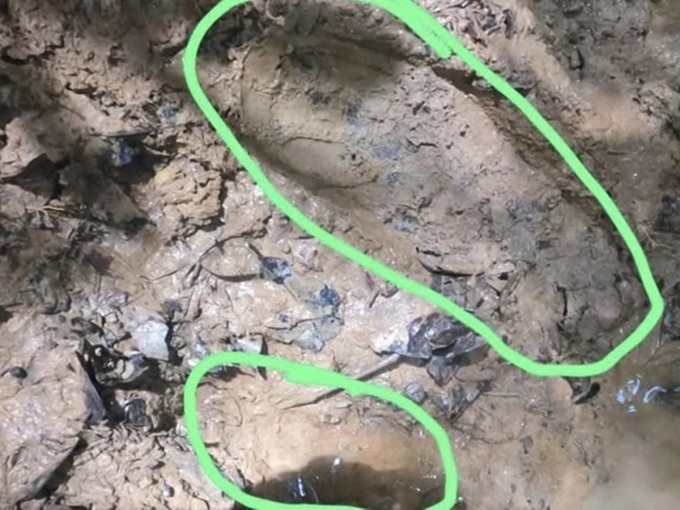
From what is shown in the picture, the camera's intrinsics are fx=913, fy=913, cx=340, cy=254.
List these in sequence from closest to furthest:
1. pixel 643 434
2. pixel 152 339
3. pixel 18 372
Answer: pixel 18 372 < pixel 152 339 < pixel 643 434

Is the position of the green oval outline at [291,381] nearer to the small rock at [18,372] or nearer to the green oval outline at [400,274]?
the green oval outline at [400,274]

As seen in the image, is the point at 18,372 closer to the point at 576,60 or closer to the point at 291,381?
the point at 291,381

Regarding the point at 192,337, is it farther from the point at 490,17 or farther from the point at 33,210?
the point at 490,17

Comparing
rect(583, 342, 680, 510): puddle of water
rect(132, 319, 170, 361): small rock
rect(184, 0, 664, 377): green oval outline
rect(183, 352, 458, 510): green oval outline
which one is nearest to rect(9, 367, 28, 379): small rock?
rect(132, 319, 170, 361): small rock

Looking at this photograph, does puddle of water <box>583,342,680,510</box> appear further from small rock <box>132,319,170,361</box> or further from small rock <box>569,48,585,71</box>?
small rock <box>132,319,170,361</box>

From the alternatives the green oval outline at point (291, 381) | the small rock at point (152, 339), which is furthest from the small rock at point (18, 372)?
the green oval outline at point (291, 381)

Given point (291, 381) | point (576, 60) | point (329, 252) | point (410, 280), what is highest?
point (576, 60)

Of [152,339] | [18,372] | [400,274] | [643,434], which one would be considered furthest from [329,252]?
[643,434]

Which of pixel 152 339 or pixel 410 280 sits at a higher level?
pixel 152 339

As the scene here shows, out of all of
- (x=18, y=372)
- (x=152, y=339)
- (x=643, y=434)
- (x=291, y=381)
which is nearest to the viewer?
(x=18, y=372)
